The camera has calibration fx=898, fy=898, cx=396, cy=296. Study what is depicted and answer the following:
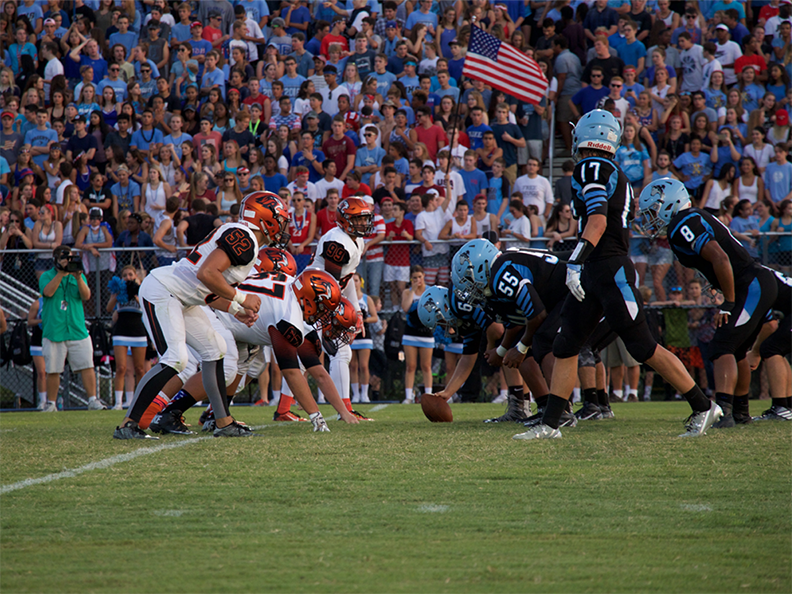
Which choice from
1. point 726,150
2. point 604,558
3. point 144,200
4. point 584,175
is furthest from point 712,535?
point 144,200

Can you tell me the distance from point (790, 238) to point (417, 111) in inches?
245

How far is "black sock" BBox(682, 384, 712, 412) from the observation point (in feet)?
20.9

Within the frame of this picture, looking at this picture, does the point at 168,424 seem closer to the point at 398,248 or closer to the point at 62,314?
the point at 62,314

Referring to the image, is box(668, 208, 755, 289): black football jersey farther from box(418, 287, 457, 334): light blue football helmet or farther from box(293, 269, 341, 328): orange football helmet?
box(293, 269, 341, 328): orange football helmet

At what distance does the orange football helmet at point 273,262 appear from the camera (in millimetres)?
8047

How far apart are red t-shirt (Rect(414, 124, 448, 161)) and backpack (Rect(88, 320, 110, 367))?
19.5 ft

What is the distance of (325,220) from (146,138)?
407cm

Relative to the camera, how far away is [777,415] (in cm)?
812

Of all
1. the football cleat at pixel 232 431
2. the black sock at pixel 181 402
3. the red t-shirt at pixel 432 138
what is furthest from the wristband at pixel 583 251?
the red t-shirt at pixel 432 138

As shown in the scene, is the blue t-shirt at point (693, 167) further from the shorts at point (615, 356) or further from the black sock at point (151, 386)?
the black sock at point (151, 386)

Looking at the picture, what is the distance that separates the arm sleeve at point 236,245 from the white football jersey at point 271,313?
0.96 m

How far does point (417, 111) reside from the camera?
15219 millimetres

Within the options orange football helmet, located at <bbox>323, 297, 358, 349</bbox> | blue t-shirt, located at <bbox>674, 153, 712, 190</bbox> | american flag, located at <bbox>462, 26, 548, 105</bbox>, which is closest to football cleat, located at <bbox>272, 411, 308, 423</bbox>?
orange football helmet, located at <bbox>323, 297, 358, 349</bbox>

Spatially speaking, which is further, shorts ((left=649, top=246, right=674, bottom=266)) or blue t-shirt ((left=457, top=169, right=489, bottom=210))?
blue t-shirt ((left=457, top=169, right=489, bottom=210))
